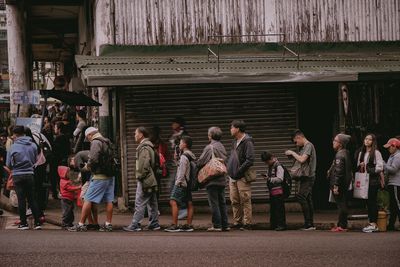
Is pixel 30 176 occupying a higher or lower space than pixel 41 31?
lower

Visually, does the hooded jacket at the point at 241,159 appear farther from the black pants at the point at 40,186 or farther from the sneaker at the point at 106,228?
the black pants at the point at 40,186

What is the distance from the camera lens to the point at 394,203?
14.5m

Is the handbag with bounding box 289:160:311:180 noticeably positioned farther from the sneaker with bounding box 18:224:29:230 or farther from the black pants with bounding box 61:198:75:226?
the sneaker with bounding box 18:224:29:230

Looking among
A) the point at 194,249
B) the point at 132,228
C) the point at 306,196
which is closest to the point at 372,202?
the point at 306,196

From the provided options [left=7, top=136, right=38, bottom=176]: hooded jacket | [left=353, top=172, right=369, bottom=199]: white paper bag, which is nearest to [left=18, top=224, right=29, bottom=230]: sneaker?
[left=7, top=136, right=38, bottom=176]: hooded jacket

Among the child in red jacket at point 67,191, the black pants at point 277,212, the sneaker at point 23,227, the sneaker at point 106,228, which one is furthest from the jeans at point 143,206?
the black pants at point 277,212

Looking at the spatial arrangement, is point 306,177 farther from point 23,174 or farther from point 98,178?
point 23,174

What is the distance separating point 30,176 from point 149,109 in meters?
3.47

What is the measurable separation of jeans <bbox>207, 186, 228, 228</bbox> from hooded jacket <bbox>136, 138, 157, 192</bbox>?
104 centimetres

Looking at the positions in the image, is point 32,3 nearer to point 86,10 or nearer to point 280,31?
point 86,10

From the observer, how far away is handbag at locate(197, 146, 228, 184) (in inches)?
546

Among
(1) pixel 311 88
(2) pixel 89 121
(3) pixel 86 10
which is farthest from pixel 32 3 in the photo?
(1) pixel 311 88

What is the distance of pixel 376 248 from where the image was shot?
11.3 meters

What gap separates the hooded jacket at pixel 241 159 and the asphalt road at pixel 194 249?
4.22 feet
